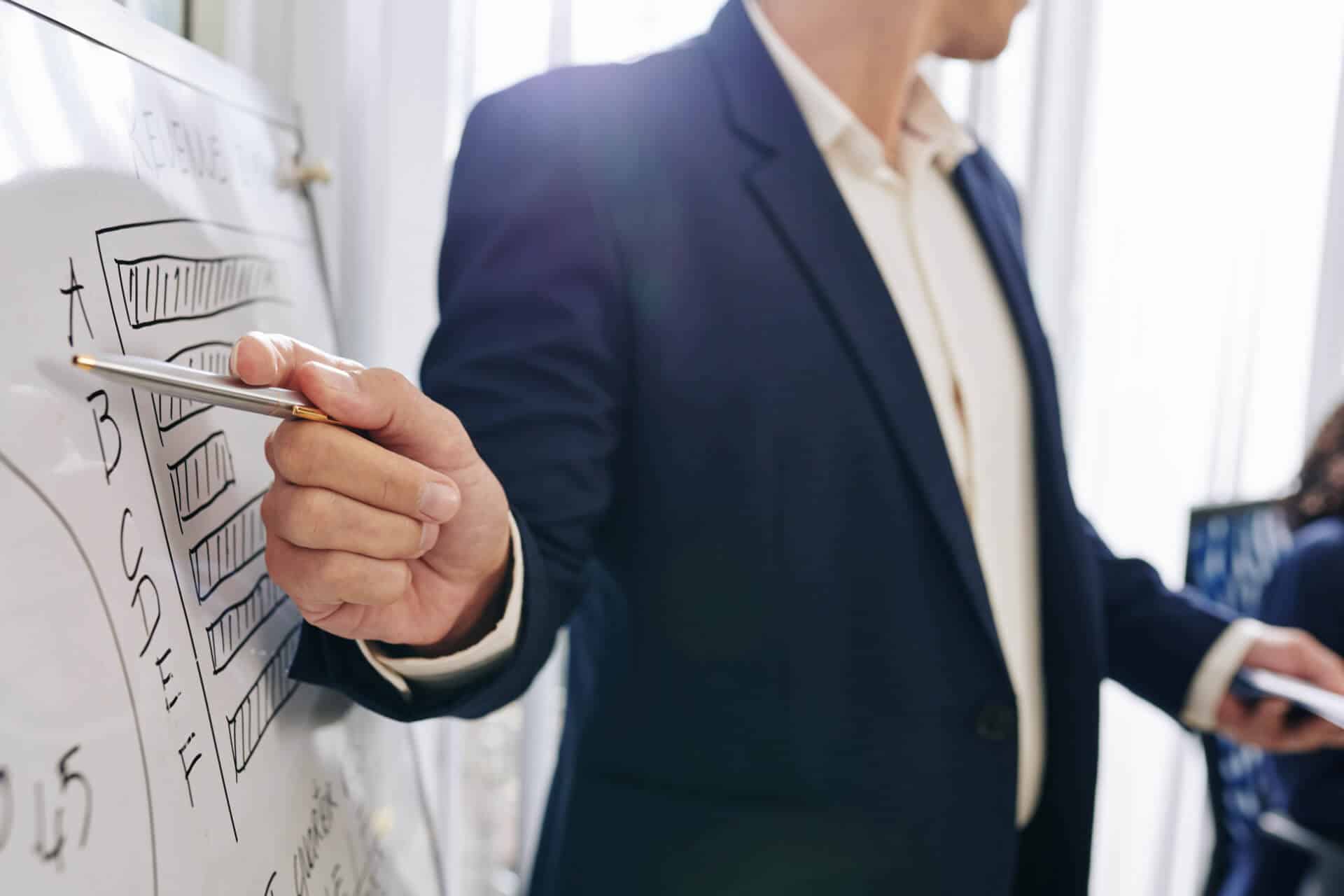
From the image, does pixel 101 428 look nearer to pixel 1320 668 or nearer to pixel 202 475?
pixel 202 475

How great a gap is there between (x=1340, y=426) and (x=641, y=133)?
1349 millimetres

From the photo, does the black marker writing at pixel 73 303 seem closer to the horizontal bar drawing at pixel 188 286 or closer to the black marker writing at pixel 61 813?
the horizontal bar drawing at pixel 188 286

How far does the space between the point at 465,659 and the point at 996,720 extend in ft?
1.53

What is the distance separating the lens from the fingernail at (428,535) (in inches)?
17.0

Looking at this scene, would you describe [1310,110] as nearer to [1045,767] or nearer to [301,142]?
[1045,767]

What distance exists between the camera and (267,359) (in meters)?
0.38

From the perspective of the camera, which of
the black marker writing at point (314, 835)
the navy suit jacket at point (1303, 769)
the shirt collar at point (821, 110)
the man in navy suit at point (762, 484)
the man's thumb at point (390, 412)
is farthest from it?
the navy suit jacket at point (1303, 769)

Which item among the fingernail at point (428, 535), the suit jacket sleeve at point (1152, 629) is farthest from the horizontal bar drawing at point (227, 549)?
the suit jacket sleeve at point (1152, 629)

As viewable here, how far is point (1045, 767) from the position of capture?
0.88 meters

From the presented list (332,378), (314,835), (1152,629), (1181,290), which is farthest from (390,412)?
(1181,290)

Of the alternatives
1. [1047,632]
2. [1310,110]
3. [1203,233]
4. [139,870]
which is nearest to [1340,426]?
[1203,233]

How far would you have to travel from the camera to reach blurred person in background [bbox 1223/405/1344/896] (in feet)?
4.01

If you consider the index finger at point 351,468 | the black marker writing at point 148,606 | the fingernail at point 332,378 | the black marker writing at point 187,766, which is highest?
the fingernail at point 332,378

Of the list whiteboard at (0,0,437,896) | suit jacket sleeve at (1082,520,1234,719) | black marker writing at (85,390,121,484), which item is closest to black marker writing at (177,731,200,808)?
whiteboard at (0,0,437,896)
